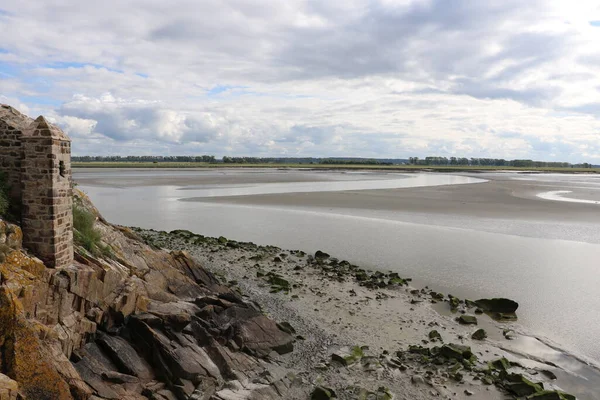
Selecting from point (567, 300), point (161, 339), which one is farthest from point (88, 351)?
point (567, 300)

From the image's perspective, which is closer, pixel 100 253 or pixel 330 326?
pixel 100 253

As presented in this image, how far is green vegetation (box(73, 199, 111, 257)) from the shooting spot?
420 inches

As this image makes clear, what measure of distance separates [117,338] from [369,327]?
6.93 m

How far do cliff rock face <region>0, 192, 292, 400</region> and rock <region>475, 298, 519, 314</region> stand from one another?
7.10 m

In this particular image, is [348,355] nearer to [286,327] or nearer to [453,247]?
[286,327]

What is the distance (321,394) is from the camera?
8.98 metres

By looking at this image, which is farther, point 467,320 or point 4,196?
point 467,320

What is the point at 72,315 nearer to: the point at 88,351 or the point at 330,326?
the point at 88,351

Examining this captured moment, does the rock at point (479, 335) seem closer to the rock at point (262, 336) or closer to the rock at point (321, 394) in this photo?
the rock at point (262, 336)

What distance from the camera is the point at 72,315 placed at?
878cm

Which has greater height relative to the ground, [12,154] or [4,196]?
[12,154]

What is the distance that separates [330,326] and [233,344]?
11.6 feet

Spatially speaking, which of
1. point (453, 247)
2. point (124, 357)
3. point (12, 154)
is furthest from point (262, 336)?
point (453, 247)

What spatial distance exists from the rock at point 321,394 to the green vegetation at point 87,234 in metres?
6.00
